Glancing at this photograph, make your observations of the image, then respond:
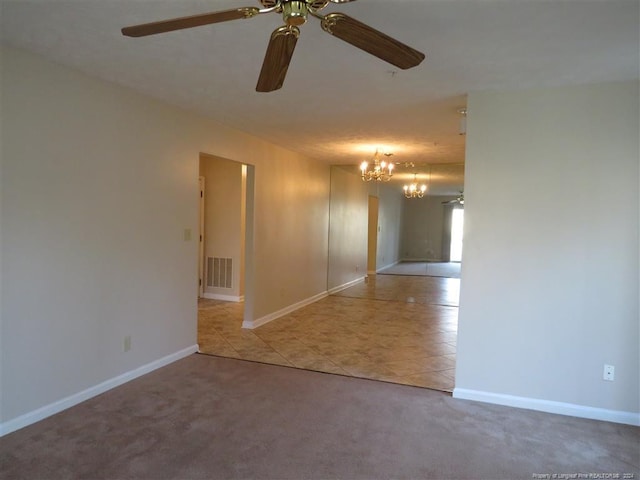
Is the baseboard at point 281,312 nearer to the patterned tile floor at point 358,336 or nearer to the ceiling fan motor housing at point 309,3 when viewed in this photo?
the patterned tile floor at point 358,336

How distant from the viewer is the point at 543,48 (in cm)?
233

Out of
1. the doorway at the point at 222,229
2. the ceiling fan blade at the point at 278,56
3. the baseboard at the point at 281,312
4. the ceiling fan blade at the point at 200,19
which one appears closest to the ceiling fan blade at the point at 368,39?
the ceiling fan blade at the point at 278,56

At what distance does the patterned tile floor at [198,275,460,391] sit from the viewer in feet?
12.8

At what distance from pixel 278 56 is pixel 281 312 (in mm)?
4515

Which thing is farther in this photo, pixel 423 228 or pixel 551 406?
pixel 423 228

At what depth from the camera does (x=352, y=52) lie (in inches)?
95.1

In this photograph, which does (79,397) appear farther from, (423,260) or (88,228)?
(423,260)

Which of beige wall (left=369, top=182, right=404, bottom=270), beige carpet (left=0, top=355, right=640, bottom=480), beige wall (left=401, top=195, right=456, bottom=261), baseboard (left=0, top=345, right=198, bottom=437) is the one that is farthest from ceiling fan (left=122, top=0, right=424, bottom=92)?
beige wall (left=369, top=182, right=404, bottom=270)

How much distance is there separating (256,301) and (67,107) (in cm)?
305

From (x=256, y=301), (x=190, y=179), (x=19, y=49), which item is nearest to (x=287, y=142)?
(x=190, y=179)

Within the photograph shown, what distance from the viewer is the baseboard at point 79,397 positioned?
2590 millimetres

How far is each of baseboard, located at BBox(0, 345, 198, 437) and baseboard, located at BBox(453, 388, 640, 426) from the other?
256 centimetres

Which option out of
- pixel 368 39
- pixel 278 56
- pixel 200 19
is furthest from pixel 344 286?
pixel 200 19

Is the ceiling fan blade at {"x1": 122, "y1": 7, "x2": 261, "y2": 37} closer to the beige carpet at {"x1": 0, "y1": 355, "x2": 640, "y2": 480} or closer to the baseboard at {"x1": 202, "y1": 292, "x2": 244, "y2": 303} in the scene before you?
the beige carpet at {"x1": 0, "y1": 355, "x2": 640, "y2": 480}
